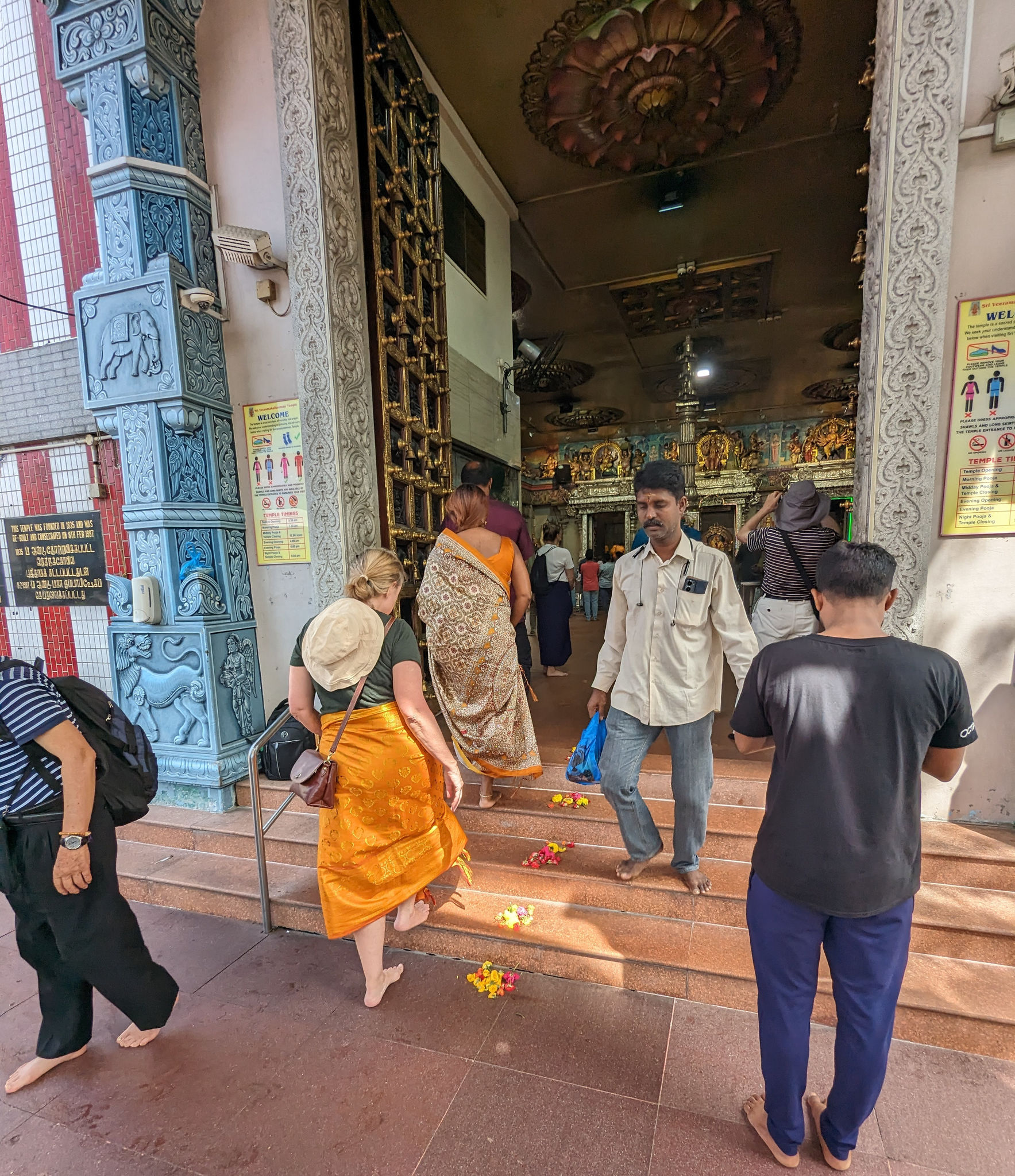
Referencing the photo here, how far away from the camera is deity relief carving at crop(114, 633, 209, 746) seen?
3.35m

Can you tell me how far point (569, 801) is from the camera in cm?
Answer: 297

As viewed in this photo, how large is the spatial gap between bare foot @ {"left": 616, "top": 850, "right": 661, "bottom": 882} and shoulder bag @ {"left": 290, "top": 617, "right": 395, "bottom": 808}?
137cm

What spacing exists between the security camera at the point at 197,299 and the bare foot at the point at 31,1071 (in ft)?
12.0

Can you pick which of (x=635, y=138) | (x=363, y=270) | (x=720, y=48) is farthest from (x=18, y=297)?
(x=720, y=48)

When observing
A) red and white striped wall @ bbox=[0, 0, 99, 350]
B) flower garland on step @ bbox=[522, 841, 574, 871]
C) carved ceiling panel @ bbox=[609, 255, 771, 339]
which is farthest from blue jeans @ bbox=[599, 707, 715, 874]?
carved ceiling panel @ bbox=[609, 255, 771, 339]

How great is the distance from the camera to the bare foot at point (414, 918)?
2396mm

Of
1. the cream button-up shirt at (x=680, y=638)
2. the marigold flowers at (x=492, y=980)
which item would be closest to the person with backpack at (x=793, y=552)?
the cream button-up shirt at (x=680, y=638)

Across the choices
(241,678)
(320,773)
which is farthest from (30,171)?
(320,773)

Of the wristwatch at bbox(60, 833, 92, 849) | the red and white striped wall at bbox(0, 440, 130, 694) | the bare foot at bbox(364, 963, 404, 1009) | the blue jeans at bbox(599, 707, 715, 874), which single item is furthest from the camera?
the red and white striped wall at bbox(0, 440, 130, 694)

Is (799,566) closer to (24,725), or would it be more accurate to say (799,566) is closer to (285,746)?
(285,746)

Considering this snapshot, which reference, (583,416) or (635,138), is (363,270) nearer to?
(635,138)

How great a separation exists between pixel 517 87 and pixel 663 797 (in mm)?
5946

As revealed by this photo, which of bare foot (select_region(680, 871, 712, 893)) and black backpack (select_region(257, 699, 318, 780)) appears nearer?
bare foot (select_region(680, 871, 712, 893))

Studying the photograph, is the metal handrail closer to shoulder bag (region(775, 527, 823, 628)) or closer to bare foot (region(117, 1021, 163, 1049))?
bare foot (region(117, 1021, 163, 1049))
